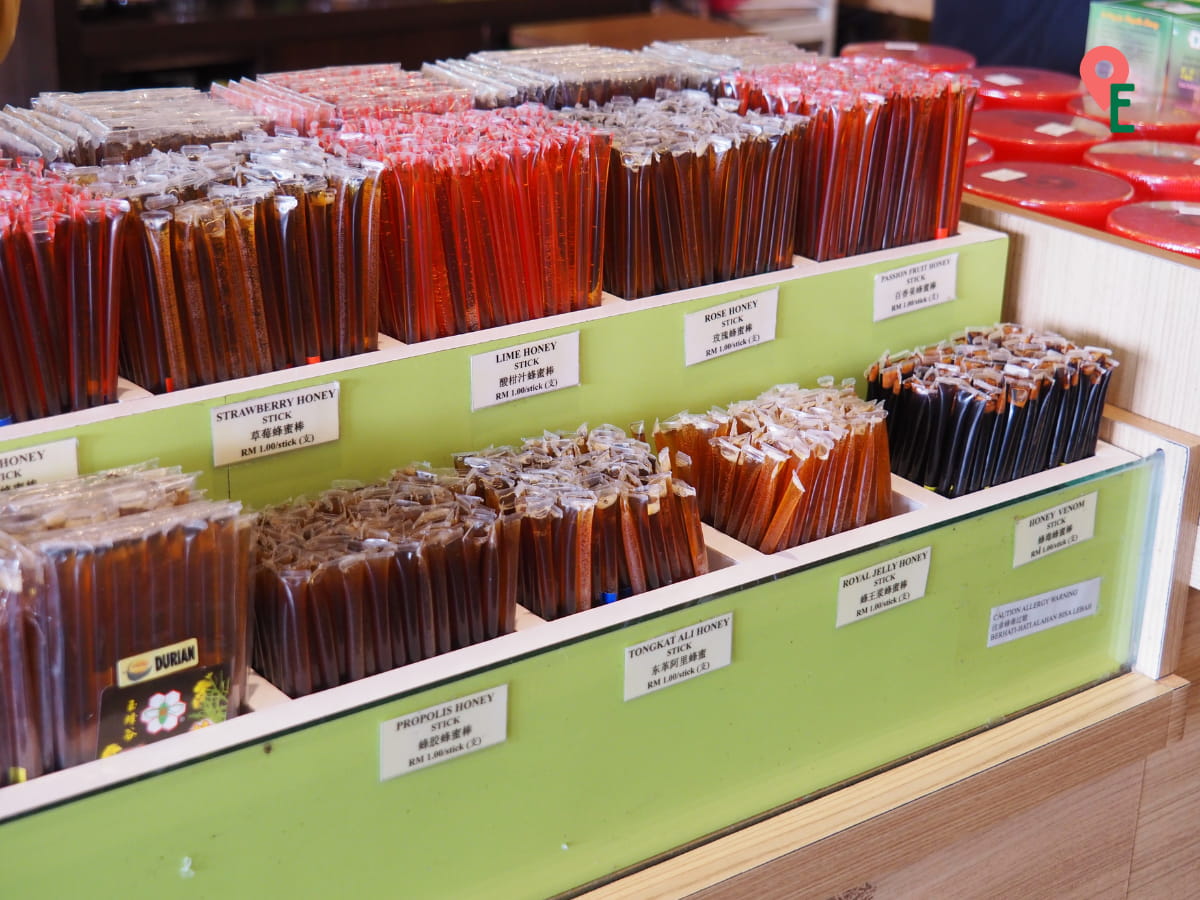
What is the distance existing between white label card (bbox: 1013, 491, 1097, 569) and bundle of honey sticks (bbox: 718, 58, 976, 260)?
42cm

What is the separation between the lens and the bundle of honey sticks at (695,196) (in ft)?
4.95

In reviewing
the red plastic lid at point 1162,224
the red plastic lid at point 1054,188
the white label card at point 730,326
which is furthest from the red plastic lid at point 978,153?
the white label card at point 730,326

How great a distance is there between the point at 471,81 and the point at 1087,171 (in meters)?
1.01

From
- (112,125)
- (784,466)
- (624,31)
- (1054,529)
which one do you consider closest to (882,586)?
(784,466)

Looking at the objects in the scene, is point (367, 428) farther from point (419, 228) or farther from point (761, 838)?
point (761, 838)

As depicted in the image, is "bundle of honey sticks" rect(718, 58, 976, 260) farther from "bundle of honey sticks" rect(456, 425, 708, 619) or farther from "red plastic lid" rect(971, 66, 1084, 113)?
"red plastic lid" rect(971, 66, 1084, 113)

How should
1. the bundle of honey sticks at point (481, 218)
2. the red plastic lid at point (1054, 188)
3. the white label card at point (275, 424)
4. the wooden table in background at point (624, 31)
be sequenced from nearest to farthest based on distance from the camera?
the white label card at point (275, 424), the bundle of honey sticks at point (481, 218), the red plastic lid at point (1054, 188), the wooden table in background at point (624, 31)

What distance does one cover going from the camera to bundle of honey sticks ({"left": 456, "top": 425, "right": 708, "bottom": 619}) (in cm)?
128

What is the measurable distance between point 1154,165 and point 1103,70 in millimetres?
311

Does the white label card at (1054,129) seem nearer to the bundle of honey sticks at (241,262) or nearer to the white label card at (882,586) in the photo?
the white label card at (882,586)

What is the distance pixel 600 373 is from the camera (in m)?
1.52

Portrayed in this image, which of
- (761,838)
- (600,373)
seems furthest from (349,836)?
(600,373)

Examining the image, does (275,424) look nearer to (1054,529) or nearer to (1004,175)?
(1054,529)

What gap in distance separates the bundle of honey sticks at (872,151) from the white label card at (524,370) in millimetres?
416
